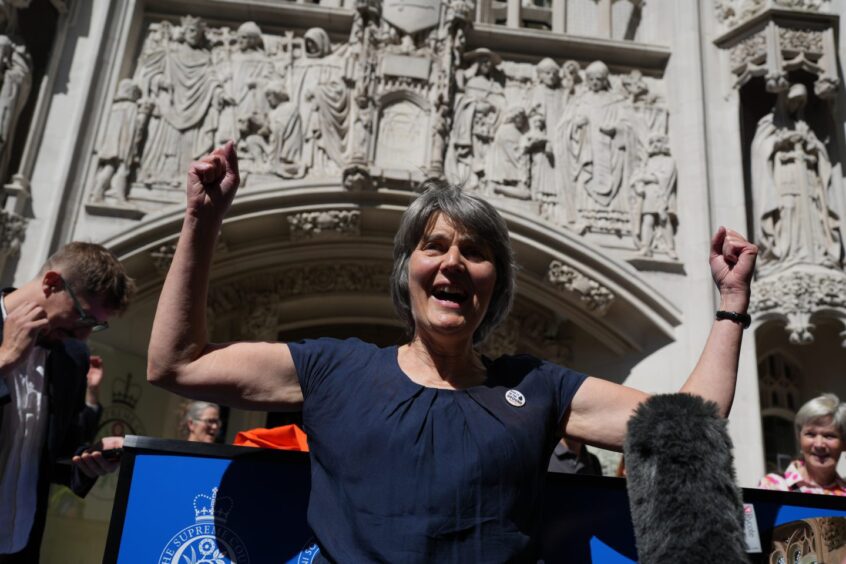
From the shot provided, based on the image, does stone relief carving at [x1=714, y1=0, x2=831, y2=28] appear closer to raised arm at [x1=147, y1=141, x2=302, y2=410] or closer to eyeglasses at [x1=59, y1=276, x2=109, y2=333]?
eyeglasses at [x1=59, y1=276, x2=109, y2=333]

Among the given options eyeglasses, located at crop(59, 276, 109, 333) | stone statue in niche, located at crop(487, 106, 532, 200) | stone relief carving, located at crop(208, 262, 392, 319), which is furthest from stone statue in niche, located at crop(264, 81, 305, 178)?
eyeglasses, located at crop(59, 276, 109, 333)

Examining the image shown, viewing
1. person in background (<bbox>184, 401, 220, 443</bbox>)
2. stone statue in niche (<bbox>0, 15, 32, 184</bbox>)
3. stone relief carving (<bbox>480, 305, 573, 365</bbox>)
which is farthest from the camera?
stone relief carving (<bbox>480, 305, 573, 365</bbox>)

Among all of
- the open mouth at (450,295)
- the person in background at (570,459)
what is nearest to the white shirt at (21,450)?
the open mouth at (450,295)

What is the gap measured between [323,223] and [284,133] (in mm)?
890

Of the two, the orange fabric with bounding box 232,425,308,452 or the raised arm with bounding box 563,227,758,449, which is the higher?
the raised arm with bounding box 563,227,758,449

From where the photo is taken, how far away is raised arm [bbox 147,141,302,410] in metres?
1.38

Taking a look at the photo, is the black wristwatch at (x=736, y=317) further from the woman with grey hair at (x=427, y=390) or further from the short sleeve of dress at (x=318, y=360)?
the short sleeve of dress at (x=318, y=360)

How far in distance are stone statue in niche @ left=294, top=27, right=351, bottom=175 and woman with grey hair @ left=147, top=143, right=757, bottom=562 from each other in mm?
5233

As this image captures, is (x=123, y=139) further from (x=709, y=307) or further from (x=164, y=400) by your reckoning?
(x=709, y=307)

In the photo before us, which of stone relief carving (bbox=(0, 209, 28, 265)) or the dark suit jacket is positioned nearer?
the dark suit jacket

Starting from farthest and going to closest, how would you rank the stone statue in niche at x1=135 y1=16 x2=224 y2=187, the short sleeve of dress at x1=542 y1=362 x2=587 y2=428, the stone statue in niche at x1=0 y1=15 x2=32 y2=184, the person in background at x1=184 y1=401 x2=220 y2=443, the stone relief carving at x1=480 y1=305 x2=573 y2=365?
the stone relief carving at x1=480 y1=305 x2=573 y2=365 → the stone statue in niche at x1=135 y1=16 x2=224 y2=187 → the stone statue in niche at x1=0 y1=15 x2=32 y2=184 → the person in background at x1=184 y1=401 x2=220 y2=443 → the short sleeve of dress at x1=542 y1=362 x2=587 y2=428

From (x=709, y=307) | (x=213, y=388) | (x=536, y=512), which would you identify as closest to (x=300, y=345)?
(x=213, y=388)

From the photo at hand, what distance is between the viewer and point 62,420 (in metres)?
2.23

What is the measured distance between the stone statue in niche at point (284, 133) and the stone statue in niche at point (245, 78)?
10cm
